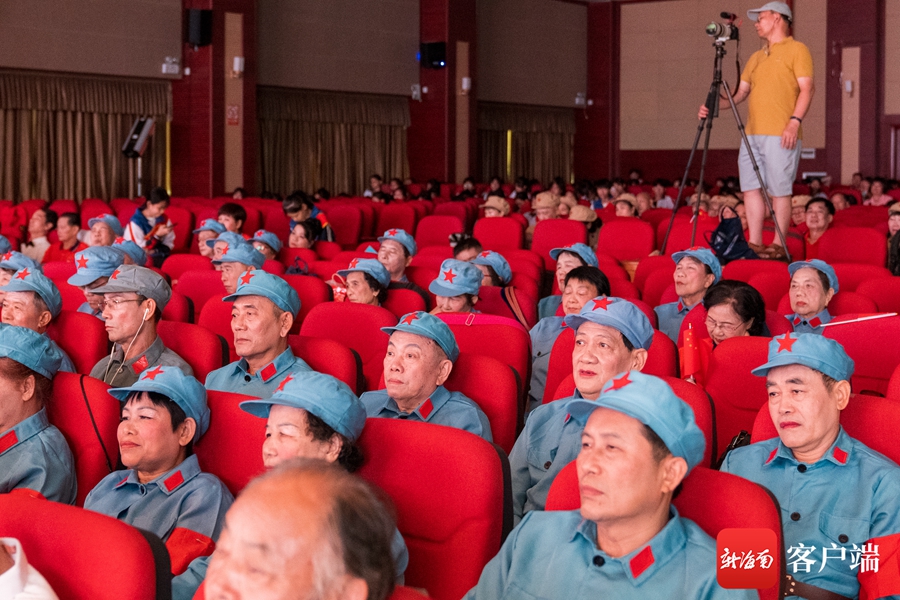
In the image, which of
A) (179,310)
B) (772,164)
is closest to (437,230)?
(772,164)

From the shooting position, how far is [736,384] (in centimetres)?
339

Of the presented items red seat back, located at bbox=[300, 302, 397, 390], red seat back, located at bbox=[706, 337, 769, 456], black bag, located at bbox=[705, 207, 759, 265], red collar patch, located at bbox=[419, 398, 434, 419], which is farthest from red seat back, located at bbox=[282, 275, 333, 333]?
black bag, located at bbox=[705, 207, 759, 265]

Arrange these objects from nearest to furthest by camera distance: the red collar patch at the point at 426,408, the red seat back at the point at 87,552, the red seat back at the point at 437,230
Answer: the red seat back at the point at 87,552
the red collar patch at the point at 426,408
the red seat back at the point at 437,230

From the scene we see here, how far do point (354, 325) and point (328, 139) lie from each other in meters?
12.6

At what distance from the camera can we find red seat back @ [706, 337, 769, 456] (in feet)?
11.0

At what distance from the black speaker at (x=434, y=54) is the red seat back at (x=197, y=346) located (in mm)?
13198

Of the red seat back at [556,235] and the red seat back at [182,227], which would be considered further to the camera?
the red seat back at [182,227]

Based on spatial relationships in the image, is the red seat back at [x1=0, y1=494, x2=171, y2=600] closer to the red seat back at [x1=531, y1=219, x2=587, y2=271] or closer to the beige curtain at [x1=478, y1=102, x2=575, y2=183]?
the red seat back at [x1=531, y1=219, x2=587, y2=271]

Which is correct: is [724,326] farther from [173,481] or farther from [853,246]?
[853,246]

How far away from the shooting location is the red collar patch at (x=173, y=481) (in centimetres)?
258

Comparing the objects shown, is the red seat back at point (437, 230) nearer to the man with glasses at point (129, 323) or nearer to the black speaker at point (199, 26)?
the black speaker at point (199, 26)

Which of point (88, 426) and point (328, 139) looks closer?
point (88, 426)

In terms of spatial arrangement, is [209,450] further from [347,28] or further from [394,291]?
[347,28]

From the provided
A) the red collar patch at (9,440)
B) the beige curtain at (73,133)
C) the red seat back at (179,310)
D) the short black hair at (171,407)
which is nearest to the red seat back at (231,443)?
the short black hair at (171,407)
